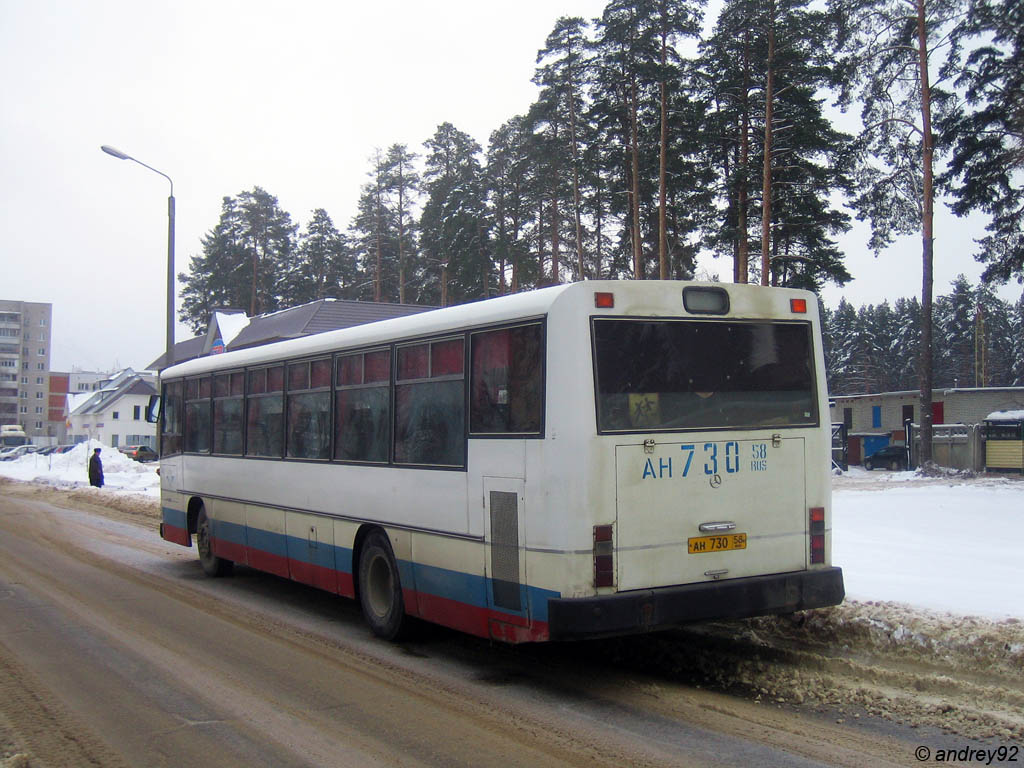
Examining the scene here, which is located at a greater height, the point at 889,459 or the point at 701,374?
the point at 701,374

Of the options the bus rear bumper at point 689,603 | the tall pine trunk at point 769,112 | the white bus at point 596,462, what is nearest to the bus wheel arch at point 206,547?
the white bus at point 596,462

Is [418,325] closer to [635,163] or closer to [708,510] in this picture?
[708,510]

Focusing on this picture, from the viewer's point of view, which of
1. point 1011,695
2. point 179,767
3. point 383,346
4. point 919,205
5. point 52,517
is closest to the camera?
point 179,767

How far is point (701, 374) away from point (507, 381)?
1.47 metres

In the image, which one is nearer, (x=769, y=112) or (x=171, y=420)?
(x=171, y=420)

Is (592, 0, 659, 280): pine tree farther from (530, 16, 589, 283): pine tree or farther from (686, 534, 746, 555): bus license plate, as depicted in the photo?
(686, 534, 746, 555): bus license plate

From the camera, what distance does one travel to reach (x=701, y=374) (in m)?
6.91

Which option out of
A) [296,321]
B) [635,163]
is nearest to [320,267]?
[296,321]

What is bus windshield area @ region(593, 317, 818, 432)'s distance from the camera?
653cm

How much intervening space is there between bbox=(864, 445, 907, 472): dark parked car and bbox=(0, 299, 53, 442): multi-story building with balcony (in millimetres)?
127757

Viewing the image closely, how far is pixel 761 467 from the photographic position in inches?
275

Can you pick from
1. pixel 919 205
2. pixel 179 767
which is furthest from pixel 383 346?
pixel 919 205

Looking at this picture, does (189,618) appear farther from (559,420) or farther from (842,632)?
(842,632)

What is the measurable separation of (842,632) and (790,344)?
2.42 metres
